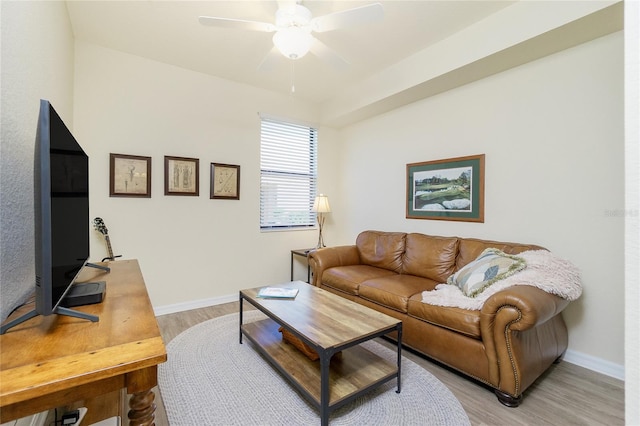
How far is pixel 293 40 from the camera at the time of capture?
1.91 m

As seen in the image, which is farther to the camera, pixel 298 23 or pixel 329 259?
pixel 329 259

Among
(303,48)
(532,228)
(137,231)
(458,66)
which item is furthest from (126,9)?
(532,228)

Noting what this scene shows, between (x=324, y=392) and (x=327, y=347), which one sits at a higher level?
(x=327, y=347)

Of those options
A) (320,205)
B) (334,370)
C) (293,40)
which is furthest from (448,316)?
(320,205)

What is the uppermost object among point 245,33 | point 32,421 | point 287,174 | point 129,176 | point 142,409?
point 245,33

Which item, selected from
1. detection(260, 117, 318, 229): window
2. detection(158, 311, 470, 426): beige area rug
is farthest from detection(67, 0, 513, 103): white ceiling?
detection(158, 311, 470, 426): beige area rug

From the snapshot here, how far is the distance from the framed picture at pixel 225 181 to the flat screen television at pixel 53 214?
2.14 metres

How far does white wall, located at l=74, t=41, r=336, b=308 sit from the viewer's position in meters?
2.75

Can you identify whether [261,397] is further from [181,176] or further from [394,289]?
[181,176]

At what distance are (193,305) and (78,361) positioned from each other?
271 centimetres

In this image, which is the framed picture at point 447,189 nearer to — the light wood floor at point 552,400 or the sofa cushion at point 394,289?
the sofa cushion at point 394,289

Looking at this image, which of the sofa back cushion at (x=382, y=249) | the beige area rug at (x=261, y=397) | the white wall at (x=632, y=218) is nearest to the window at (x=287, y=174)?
the sofa back cushion at (x=382, y=249)

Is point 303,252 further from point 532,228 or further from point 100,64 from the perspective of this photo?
point 100,64

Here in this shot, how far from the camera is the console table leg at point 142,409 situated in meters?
0.81
